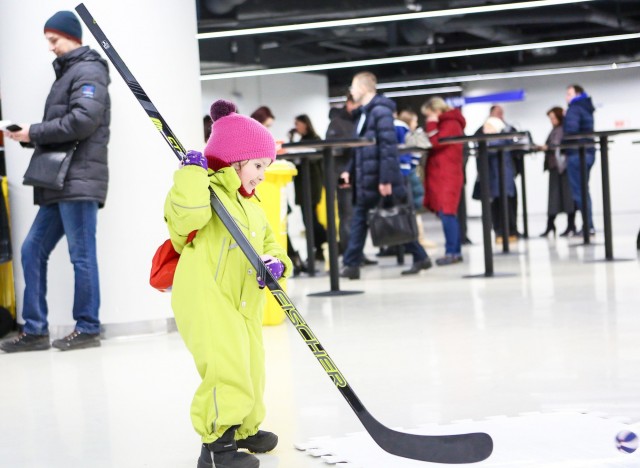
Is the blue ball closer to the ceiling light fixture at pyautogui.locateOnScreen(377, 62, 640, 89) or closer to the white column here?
the white column

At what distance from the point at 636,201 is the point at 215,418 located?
18.0m

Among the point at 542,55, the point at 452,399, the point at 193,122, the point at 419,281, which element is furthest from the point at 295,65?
the point at 452,399

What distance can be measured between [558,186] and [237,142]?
989 centimetres

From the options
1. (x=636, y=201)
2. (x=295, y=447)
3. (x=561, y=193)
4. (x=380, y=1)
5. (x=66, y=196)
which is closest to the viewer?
(x=295, y=447)

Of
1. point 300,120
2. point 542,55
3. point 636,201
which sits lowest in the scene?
point 636,201

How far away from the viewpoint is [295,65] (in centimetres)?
2008

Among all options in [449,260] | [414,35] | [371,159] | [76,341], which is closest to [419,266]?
[449,260]

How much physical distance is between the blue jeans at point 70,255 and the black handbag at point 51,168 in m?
0.12

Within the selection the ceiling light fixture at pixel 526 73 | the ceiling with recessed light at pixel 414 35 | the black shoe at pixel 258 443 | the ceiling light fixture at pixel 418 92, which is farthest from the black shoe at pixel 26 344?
the ceiling light fixture at pixel 418 92

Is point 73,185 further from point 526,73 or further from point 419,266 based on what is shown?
point 526,73

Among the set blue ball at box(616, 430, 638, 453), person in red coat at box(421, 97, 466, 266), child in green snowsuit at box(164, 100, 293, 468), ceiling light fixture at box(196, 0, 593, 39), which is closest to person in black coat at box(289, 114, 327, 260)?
person in red coat at box(421, 97, 466, 266)

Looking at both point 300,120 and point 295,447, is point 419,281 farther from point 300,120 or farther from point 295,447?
point 295,447

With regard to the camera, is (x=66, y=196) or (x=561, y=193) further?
(x=561, y=193)

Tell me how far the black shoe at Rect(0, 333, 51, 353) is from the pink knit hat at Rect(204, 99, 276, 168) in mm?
2497
